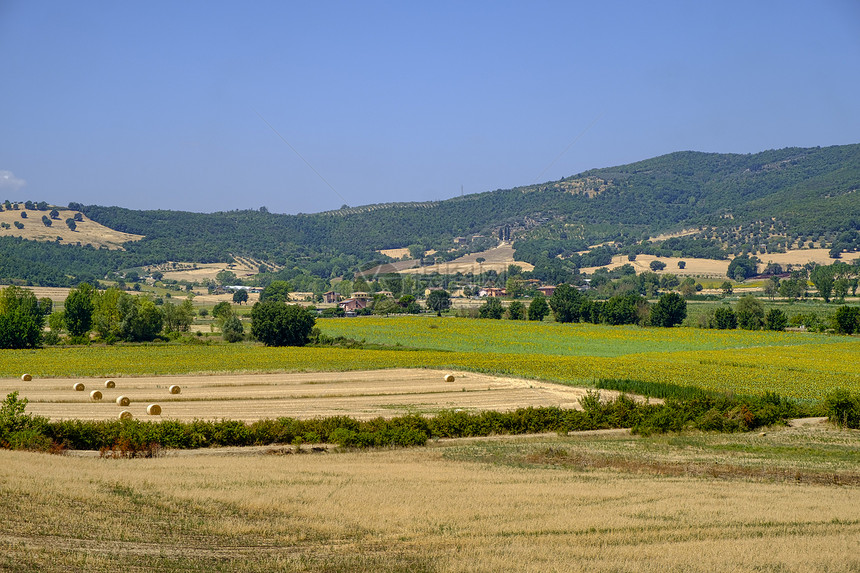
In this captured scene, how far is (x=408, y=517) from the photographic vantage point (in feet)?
60.8

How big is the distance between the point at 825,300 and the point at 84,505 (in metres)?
135

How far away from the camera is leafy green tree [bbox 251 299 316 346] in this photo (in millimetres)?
74812

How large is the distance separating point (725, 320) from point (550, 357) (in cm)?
3964

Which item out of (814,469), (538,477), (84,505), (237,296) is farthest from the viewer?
(237,296)

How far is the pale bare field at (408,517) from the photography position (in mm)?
15273

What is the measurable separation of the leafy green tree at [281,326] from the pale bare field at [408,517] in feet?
160

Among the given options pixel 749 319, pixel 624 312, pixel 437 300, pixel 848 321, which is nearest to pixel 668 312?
pixel 624 312

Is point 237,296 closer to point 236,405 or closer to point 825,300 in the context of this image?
point 825,300

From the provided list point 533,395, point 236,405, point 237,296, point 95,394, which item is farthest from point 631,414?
point 237,296

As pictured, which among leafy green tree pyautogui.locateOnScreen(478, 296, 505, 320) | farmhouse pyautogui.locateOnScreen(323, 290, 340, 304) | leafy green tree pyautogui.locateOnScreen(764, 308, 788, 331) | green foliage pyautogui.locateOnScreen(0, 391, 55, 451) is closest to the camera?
green foliage pyautogui.locateOnScreen(0, 391, 55, 451)

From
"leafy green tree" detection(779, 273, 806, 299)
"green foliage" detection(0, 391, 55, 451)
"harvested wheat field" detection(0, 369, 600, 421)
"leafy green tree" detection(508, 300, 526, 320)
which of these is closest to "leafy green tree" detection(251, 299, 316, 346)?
"harvested wheat field" detection(0, 369, 600, 421)

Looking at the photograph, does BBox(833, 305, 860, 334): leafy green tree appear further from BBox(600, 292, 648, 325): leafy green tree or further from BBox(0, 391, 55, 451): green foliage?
BBox(0, 391, 55, 451): green foliage

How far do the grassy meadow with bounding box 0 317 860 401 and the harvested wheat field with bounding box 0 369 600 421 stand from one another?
138 inches

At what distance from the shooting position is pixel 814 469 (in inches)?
1010
